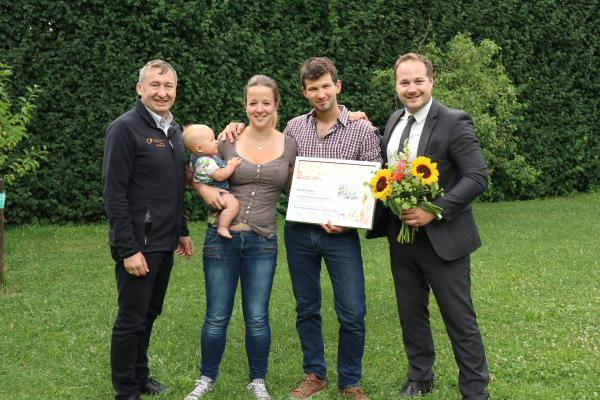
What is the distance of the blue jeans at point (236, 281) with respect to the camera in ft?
14.4

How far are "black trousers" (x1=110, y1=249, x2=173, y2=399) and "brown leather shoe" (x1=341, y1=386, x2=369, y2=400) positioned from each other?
1.29m

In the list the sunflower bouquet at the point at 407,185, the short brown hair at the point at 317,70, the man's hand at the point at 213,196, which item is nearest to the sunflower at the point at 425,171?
the sunflower bouquet at the point at 407,185

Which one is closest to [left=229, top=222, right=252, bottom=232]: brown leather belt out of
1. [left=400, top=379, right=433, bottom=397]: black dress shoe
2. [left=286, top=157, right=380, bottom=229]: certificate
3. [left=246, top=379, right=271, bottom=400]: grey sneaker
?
[left=286, top=157, right=380, bottom=229]: certificate

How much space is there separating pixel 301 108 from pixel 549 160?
5819mm

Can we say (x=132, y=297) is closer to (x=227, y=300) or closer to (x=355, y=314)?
(x=227, y=300)

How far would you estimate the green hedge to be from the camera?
1015 centimetres

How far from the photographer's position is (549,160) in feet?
48.6

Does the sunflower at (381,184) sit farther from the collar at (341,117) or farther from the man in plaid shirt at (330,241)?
the collar at (341,117)

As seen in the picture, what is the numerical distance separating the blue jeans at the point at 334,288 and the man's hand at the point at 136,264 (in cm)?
93

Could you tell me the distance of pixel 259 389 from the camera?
464 cm

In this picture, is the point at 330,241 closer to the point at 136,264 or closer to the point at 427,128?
the point at 427,128

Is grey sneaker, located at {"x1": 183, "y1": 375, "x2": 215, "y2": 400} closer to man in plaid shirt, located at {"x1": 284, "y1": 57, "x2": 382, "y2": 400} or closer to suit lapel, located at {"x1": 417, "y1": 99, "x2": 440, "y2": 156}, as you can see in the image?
man in plaid shirt, located at {"x1": 284, "y1": 57, "x2": 382, "y2": 400}

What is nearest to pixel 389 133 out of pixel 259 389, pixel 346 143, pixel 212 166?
pixel 346 143

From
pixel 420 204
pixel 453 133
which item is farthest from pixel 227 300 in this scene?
pixel 453 133
